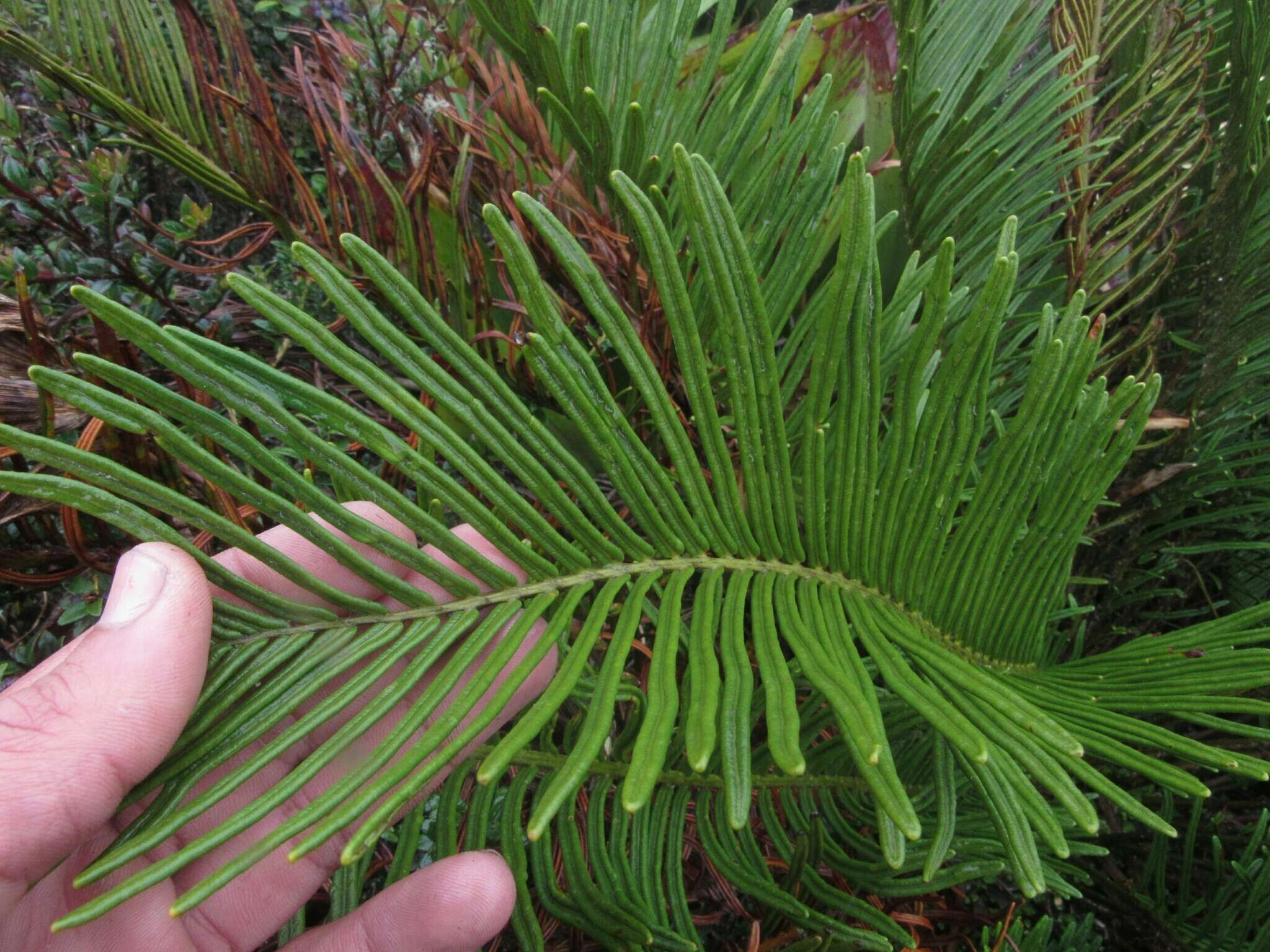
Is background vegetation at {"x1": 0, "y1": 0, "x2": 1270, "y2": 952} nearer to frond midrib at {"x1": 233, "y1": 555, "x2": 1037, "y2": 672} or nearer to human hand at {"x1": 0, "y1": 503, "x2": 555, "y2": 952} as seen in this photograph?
human hand at {"x1": 0, "y1": 503, "x2": 555, "y2": 952}

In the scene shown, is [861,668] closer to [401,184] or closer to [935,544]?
[935,544]

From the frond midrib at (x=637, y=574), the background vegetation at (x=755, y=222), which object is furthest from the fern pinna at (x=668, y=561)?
the background vegetation at (x=755, y=222)

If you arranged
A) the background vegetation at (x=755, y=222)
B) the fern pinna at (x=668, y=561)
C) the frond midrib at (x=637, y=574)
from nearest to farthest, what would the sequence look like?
1. the fern pinna at (x=668, y=561)
2. the frond midrib at (x=637, y=574)
3. the background vegetation at (x=755, y=222)

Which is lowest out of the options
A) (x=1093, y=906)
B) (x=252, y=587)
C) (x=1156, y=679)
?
(x=1093, y=906)

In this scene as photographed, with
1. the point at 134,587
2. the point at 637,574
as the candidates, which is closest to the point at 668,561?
the point at 637,574

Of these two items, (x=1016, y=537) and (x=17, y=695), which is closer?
(x=17, y=695)

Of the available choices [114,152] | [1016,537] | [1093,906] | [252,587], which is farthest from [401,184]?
[1093,906]

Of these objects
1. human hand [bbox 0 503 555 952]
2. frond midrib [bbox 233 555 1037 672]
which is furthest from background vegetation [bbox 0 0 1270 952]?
frond midrib [bbox 233 555 1037 672]

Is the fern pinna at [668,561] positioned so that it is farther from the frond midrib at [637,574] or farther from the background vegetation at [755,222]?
the background vegetation at [755,222]

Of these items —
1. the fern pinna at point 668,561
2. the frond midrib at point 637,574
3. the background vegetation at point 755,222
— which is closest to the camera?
the fern pinna at point 668,561
